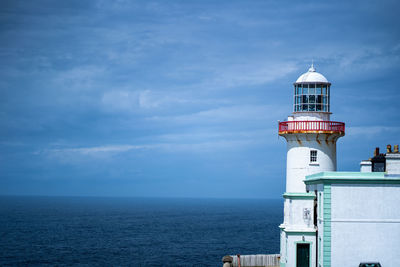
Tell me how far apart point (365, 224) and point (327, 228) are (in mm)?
1832

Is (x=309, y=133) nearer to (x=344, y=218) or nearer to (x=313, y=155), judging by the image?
(x=313, y=155)

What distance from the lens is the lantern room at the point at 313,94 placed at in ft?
98.9

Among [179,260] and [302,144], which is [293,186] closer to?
[302,144]

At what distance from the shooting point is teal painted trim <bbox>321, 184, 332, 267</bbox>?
2353cm

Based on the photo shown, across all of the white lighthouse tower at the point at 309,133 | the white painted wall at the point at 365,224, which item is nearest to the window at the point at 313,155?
the white lighthouse tower at the point at 309,133

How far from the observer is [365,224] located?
23484mm

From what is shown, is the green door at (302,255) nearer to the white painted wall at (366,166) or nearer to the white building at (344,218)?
the white building at (344,218)

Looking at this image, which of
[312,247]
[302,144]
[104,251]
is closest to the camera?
[312,247]

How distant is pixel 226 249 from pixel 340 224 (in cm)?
4043

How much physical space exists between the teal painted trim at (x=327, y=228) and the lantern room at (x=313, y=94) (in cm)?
787

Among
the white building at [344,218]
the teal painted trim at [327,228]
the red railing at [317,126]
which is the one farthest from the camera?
the red railing at [317,126]

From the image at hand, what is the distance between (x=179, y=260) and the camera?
54.7 metres

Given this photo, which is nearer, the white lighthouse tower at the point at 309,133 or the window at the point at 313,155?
the white lighthouse tower at the point at 309,133

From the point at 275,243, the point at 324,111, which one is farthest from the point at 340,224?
the point at 275,243
